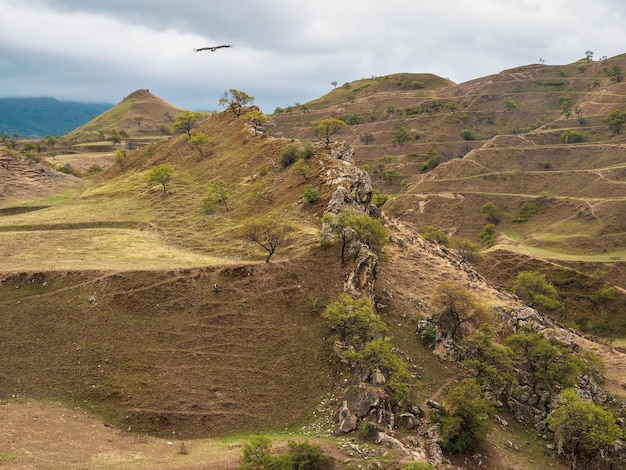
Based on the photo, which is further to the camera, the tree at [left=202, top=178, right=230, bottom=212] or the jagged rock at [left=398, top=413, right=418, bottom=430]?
the tree at [left=202, top=178, right=230, bottom=212]

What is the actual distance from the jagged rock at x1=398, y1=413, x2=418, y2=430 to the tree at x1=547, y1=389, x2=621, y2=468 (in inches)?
463

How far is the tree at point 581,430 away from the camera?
35.0 m

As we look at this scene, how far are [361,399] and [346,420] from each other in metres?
2.14

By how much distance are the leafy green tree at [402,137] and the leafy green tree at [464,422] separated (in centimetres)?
13639

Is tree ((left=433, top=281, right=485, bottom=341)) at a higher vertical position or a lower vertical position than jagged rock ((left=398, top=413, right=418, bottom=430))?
higher

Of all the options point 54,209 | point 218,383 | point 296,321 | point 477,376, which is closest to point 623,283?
point 477,376

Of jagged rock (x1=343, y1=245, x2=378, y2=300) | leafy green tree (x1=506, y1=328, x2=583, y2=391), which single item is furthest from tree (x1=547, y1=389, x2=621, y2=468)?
jagged rock (x1=343, y1=245, x2=378, y2=300)

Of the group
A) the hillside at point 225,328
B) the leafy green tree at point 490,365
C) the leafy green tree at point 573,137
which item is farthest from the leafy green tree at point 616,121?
the leafy green tree at point 490,365

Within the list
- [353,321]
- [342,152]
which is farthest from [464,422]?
[342,152]

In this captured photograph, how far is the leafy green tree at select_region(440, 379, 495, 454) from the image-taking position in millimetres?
34125

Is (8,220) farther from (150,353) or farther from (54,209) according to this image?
(150,353)

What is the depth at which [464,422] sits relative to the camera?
114 ft

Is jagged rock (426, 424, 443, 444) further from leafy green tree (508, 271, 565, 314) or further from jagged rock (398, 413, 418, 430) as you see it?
leafy green tree (508, 271, 565, 314)

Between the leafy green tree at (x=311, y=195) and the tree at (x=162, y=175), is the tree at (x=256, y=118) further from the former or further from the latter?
the leafy green tree at (x=311, y=195)
